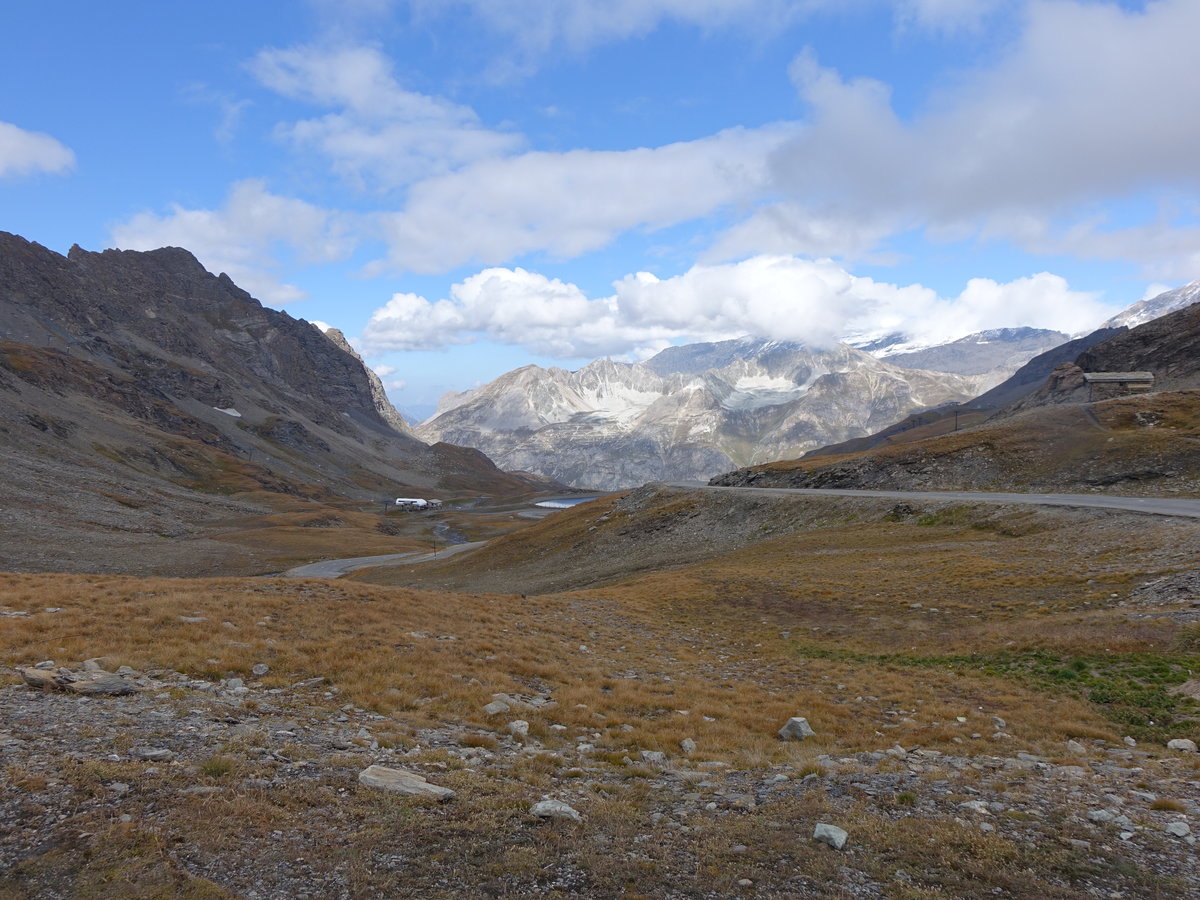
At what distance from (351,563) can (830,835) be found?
3568 inches

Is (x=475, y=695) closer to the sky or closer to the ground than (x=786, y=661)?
closer to the sky

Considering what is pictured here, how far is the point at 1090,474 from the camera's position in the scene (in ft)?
172

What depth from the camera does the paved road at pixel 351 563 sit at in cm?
7906

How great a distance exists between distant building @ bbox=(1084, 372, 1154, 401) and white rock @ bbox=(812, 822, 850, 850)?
112030 mm

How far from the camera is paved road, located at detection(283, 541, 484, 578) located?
79.1 meters

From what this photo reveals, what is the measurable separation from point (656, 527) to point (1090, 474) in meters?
38.1

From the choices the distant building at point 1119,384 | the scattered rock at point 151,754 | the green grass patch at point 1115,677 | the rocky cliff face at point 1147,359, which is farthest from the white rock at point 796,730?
the rocky cliff face at point 1147,359

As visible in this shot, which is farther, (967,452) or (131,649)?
(967,452)

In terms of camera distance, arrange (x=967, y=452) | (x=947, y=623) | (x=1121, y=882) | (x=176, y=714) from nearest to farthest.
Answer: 1. (x=1121, y=882)
2. (x=176, y=714)
3. (x=947, y=623)
4. (x=967, y=452)

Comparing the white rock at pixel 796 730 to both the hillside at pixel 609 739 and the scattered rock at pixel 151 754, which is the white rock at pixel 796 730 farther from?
the scattered rock at pixel 151 754

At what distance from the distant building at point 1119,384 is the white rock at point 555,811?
4491 inches

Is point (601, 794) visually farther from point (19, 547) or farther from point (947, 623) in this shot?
point (19, 547)

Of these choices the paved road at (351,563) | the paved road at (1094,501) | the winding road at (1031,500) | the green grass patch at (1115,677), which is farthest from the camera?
the paved road at (351,563)

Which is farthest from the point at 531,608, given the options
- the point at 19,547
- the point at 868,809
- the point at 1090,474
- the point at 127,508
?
the point at 127,508
